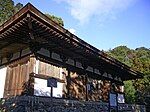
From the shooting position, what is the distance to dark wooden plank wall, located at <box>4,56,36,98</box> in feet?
33.3

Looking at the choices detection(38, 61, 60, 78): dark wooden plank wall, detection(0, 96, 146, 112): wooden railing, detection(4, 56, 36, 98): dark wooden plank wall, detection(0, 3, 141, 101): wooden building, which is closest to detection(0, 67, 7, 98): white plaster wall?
detection(0, 3, 141, 101): wooden building

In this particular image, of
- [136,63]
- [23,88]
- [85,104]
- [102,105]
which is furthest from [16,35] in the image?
[136,63]

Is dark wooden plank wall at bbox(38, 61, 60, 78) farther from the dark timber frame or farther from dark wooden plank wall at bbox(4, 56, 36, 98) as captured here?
dark wooden plank wall at bbox(4, 56, 36, 98)

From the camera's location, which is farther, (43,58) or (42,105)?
(43,58)

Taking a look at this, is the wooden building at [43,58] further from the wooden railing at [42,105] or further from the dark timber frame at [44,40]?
the wooden railing at [42,105]

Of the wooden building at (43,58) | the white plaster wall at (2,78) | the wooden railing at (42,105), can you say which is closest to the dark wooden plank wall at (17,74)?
the wooden building at (43,58)

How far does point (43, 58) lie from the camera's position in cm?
1066

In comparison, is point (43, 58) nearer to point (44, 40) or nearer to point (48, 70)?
point (48, 70)

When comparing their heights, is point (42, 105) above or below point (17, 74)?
below

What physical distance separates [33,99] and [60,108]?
1683mm

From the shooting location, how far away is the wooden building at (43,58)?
8.66 metres

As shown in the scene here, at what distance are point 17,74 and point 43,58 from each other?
5.29 ft

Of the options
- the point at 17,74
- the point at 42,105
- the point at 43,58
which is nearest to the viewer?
the point at 42,105

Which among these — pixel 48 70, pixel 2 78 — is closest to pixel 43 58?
pixel 48 70
